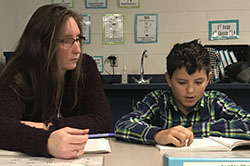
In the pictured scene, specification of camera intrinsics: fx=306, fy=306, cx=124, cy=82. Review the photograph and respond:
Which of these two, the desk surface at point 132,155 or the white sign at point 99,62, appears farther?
the white sign at point 99,62

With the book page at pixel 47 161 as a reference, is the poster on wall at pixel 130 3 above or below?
above

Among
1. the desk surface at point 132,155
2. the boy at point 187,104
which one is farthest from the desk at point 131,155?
the boy at point 187,104

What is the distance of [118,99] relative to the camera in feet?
7.92

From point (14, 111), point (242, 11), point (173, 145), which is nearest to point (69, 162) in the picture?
point (173, 145)

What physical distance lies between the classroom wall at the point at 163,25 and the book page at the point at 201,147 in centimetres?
206

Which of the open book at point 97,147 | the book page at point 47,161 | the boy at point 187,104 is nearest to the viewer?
Result: the book page at point 47,161

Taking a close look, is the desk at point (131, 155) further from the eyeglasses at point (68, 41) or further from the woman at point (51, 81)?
the eyeglasses at point (68, 41)

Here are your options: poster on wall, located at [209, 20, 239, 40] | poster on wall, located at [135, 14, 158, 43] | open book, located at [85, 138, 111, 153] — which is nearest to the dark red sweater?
open book, located at [85, 138, 111, 153]

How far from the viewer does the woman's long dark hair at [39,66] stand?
1223mm

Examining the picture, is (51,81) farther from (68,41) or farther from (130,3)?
(130,3)

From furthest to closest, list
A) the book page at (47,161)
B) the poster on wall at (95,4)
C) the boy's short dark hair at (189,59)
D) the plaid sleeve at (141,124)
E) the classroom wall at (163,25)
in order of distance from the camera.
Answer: the poster on wall at (95,4) → the classroom wall at (163,25) → the boy's short dark hair at (189,59) → the plaid sleeve at (141,124) → the book page at (47,161)

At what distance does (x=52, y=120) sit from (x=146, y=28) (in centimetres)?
207

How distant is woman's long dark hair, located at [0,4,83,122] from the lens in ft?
4.01

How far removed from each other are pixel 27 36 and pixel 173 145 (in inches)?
30.0
